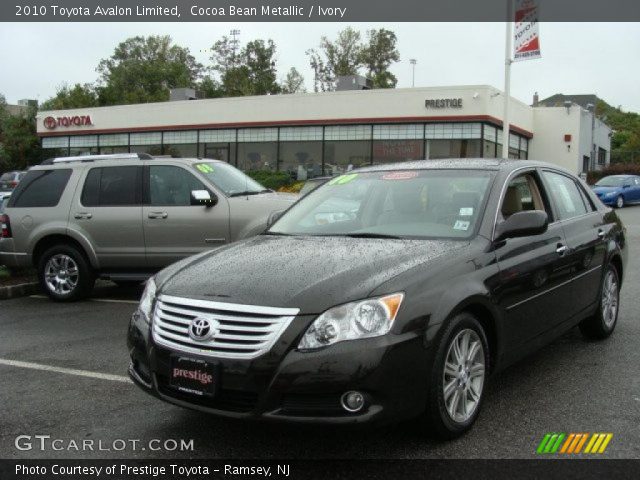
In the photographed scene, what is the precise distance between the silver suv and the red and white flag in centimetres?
1445

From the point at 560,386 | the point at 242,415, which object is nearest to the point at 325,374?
the point at 242,415

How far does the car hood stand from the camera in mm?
3352

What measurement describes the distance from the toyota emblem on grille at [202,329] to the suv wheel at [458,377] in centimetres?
116

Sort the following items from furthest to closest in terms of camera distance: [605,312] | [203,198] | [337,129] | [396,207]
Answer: [337,129], [203,198], [605,312], [396,207]

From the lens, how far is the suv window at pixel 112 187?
8.61 m

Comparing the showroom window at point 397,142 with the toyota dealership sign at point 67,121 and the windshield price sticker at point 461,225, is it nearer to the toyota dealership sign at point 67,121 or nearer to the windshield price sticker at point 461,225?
the toyota dealership sign at point 67,121

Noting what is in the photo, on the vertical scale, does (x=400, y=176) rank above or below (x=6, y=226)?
above

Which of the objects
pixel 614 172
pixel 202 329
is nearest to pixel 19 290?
pixel 202 329

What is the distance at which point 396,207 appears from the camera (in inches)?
182

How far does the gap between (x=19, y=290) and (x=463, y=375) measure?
24.9 feet

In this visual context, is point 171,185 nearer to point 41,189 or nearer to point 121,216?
point 121,216

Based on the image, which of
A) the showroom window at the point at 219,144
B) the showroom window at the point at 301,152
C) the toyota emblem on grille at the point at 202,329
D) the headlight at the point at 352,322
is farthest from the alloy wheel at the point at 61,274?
the showroom window at the point at 219,144

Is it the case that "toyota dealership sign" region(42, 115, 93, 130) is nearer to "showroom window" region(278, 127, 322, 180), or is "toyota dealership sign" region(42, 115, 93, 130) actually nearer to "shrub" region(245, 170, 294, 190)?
"shrub" region(245, 170, 294, 190)

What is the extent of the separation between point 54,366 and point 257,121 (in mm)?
29017
